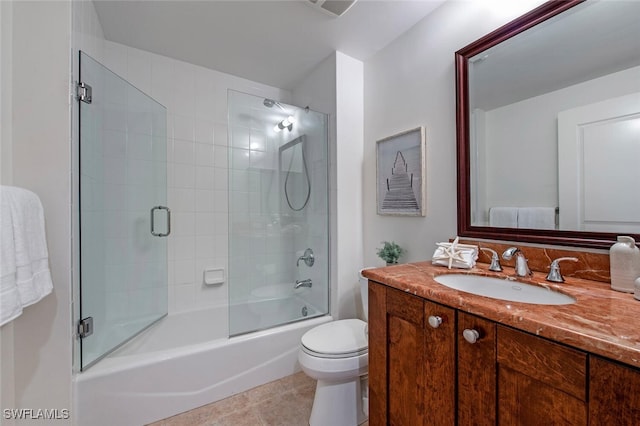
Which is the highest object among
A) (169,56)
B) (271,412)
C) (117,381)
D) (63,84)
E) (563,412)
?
(169,56)

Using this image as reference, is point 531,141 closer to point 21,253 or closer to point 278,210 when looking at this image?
point 278,210

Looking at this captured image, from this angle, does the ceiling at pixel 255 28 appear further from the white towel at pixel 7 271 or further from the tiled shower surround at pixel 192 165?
the white towel at pixel 7 271

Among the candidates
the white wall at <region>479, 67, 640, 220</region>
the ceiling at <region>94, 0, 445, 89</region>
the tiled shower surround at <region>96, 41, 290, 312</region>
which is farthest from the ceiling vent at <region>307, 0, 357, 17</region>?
the tiled shower surround at <region>96, 41, 290, 312</region>

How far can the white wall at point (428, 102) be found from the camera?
1.44 meters

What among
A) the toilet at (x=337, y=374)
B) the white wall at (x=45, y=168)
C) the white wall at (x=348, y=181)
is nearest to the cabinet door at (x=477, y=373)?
the toilet at (x=337, y=374)

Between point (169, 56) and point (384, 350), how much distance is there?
8.69ft

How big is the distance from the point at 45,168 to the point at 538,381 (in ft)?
6.44

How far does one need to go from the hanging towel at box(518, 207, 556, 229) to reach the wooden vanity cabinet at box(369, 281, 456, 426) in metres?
0.70

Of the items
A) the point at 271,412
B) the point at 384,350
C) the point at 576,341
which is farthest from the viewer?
the point at 271,412

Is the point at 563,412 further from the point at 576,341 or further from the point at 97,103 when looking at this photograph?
the point at 97,103

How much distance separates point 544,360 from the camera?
60cm

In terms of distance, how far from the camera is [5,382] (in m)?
1.05

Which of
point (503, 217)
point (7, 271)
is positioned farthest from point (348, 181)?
point (7, 271)

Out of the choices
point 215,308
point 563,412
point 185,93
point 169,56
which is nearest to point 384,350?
point 563,412
